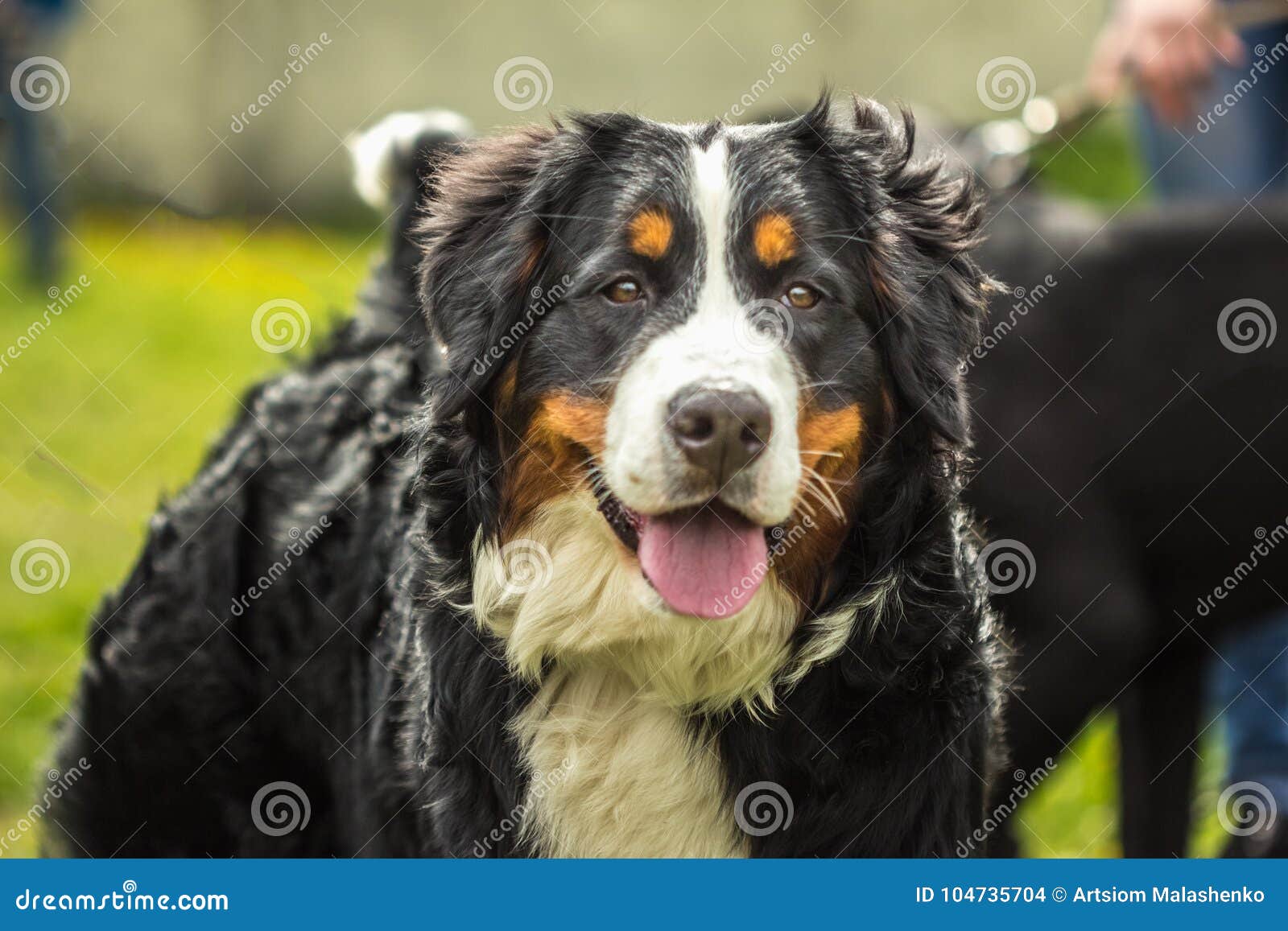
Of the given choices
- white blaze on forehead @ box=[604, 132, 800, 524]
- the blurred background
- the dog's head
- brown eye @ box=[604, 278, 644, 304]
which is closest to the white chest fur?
the dog's head

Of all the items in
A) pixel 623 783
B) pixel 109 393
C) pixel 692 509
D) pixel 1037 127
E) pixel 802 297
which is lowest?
pixel 109 393

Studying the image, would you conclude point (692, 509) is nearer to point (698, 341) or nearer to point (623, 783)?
point (698, 341)

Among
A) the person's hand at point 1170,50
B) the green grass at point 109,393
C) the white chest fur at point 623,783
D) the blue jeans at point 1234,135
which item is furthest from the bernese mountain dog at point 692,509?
the blue jeans at point 1234,135

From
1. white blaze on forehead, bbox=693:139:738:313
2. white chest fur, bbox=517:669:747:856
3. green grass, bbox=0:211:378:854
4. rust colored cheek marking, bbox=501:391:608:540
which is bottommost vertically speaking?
green grass, bbox=0:211:378:854

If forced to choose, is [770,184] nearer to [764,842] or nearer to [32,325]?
[764,842]

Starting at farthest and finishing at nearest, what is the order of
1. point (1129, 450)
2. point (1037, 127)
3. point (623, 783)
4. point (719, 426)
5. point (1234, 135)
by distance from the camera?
point (1037, 127) → point (1234, 135) → point (1129, 450) → point (623, 783) → point (719, 426)

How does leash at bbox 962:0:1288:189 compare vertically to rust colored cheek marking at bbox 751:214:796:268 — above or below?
above

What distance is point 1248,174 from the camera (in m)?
4.17

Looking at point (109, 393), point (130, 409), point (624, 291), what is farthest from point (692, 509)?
point (109, 393)

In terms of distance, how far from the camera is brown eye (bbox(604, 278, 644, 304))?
2676 mm

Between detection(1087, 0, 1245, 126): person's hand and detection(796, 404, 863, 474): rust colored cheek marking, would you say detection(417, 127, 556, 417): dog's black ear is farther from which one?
detection(1087, 0, 1245, 126): person's hand

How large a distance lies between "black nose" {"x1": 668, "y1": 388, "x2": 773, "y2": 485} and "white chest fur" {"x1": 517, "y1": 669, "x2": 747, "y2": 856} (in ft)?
1.95

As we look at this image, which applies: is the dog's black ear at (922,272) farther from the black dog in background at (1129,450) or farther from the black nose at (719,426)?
the black dog in background at (1129,450)

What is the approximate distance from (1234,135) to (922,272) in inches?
71.6
